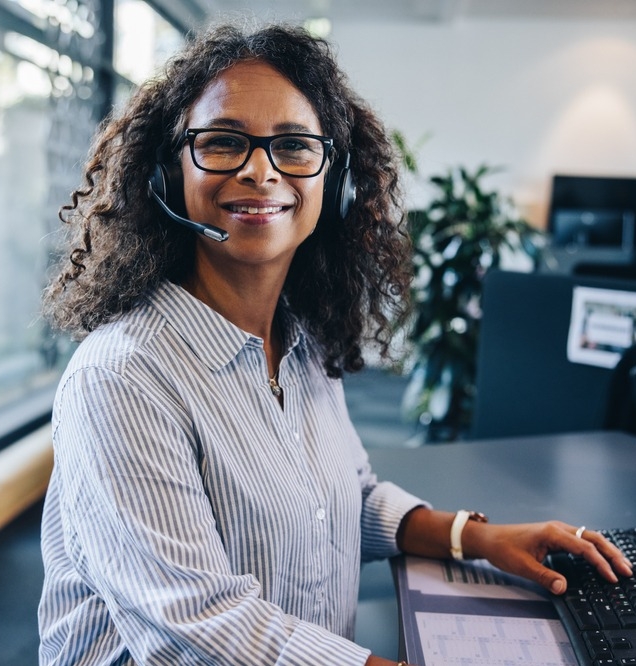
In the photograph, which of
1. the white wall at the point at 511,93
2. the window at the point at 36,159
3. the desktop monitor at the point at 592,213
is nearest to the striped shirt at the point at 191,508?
the window at the point at 36,159

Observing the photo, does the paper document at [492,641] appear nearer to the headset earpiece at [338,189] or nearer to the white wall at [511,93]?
the headset earpiece at [338,189]

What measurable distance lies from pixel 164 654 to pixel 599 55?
622cm

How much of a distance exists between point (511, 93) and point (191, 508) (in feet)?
19.2

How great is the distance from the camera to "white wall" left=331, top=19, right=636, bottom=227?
226 inches

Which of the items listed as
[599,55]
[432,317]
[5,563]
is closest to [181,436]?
[5,563]

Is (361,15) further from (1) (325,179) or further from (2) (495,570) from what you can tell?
(2) (495,570)

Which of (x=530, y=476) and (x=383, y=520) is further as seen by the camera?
(x=530, y=476)

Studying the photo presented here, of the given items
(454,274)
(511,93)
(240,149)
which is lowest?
(454,274)

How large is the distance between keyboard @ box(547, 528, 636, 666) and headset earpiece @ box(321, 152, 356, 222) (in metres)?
0.58

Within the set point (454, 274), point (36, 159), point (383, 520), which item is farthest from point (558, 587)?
point (36, 159)

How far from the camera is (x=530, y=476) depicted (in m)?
1.27

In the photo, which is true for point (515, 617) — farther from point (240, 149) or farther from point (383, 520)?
point (240, 149)

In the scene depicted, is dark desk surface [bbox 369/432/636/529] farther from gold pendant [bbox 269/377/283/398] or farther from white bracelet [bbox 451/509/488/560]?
gold pendant [bbox 269/377/283/398]

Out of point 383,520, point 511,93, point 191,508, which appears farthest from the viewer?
point 511,93
